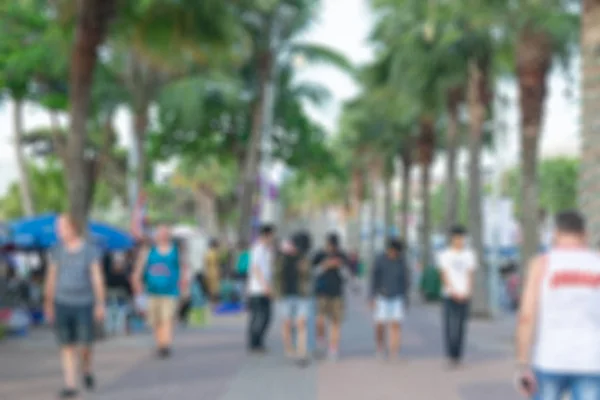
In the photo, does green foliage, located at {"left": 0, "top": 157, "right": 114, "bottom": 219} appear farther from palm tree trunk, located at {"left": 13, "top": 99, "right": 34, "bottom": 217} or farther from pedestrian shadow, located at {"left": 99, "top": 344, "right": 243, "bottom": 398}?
pedestrian shadow, located at {"left": 99, "top": 344, "right": 243, "bottom": 398}

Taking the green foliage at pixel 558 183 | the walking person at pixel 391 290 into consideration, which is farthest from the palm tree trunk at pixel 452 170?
the green foliage at pixel 558 183

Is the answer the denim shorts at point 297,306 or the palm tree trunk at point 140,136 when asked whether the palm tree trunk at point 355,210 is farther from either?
the denim shorts at point 297,306

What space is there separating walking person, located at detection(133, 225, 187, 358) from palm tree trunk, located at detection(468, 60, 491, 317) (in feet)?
37.9

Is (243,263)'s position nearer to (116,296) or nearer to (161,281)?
(116,296)

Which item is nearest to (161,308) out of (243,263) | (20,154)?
(243,263)

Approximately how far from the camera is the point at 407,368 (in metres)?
12.5

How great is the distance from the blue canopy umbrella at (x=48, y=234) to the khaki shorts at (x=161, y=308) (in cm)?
572

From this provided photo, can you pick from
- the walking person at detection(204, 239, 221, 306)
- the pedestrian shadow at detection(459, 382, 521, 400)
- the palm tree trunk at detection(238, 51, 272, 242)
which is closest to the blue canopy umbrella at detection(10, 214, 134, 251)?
the walking person at detection(204, 239, 221, 306)

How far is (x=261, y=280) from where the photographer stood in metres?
13.5

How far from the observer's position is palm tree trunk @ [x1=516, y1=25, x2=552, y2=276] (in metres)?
17.2

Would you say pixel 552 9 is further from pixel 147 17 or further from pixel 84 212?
pixel 84 212

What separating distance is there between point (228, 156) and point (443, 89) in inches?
584

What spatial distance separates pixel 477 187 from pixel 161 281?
12.3 meters

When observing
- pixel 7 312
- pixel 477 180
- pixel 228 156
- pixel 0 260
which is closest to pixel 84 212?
pixel 7 312
